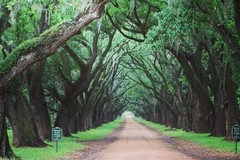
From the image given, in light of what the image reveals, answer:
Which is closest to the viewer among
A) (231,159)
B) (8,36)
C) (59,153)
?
(231,159)

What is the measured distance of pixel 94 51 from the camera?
3011 centimetres

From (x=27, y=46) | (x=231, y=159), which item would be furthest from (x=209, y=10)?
(x=27, y=46)

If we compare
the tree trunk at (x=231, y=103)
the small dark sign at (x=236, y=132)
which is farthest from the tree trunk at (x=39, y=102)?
the tree trunk at (x=231, y=103)

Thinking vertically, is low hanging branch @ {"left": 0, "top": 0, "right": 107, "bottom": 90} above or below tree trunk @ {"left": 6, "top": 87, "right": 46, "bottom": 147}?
above

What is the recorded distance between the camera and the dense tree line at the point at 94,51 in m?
14.1

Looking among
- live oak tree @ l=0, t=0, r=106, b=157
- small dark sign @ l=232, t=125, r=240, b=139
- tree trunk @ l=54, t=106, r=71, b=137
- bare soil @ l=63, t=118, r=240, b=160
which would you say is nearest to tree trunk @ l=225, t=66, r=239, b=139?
bare soil @ l=63, t=118, r=240, b=160

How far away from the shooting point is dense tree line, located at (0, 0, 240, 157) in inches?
556

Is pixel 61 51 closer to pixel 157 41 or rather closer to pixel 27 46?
pixel 157 41

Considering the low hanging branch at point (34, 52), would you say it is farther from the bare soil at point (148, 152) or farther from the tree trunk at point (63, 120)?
the tree trunk at point (63, 120)

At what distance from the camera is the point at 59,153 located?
768 inches

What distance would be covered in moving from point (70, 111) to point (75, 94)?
2.27 m

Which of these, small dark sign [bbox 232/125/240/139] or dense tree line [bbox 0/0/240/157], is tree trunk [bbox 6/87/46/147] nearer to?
dense tree line [bbox 0/0/240/157]

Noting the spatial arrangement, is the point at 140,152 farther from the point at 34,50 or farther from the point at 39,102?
the point at 39,102

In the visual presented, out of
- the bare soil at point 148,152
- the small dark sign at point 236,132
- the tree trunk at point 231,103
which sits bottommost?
the bare soil at point 148,152
